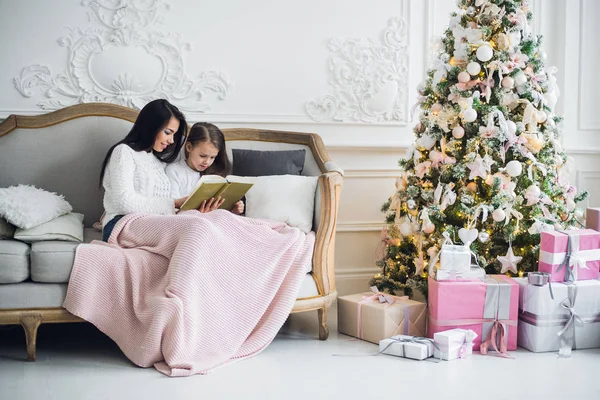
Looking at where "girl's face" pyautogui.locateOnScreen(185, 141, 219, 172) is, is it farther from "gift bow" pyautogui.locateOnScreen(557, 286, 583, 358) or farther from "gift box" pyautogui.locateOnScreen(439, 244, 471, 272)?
"gift bow" pyautogui.locateOnScreen(557, 286, 583, 358)

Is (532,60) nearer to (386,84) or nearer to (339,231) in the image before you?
(386,84)

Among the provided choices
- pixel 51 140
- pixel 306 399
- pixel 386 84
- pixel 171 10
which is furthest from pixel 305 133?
pixel 306 399

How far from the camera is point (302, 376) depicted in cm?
251

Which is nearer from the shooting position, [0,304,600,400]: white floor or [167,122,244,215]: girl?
[0,304,600,400]: white floor

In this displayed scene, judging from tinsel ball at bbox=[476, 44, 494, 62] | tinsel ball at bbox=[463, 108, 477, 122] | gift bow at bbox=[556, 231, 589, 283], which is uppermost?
tinsel ball at bbox=[476, 44, 494, 62]

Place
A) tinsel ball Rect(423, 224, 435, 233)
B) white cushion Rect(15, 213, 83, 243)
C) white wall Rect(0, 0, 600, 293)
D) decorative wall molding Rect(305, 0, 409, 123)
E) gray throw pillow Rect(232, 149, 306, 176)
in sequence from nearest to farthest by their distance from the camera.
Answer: white cushion Rect(15, 213, 83, 243)
tinsel ball Rect(423, 224, 435, 233)
gray throw pillow Rect(232, 149, 306, 176)
white wall Rect(0, 0, 600, 293)
decorative wall molding Rect(305, 0, 409, 123)

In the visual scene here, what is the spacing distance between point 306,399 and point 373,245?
1.86 meters

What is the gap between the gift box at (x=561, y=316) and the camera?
9.25 ft

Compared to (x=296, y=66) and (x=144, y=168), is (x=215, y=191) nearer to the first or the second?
(x=144, y=168)

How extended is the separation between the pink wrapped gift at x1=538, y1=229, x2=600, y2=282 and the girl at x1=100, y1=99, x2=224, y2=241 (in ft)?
4.81

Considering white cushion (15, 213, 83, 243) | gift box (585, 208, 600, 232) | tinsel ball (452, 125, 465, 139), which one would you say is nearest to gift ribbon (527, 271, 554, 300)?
gift box (585, 208, 600, 232)

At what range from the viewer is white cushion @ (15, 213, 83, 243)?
272 centimetres

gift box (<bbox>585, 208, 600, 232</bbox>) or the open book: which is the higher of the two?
the open book

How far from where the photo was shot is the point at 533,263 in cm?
318
